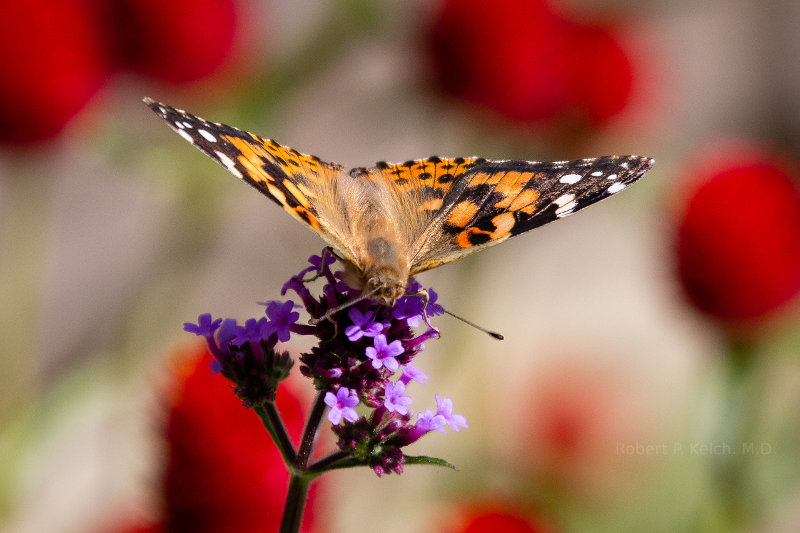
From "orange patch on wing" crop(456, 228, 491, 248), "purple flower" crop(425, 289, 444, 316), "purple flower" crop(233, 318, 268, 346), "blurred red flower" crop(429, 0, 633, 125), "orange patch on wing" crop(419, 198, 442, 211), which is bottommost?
"purple flower" crop(233, 318, 268, 346)

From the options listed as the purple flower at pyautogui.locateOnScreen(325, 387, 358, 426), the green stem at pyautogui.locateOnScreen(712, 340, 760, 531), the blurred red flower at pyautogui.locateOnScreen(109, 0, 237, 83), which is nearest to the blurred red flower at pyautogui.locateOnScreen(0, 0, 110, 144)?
the blurred red flower at pyautogui.locateOnScreen(109, 0, 237, 83)

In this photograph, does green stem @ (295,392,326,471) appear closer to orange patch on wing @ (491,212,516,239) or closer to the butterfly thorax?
the butterfly thorax

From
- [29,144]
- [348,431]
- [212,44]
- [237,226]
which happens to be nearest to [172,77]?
[212,44]

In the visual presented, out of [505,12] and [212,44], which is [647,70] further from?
[212,44]

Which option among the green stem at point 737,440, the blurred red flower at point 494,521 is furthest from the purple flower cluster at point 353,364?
the green stem at point 737,440

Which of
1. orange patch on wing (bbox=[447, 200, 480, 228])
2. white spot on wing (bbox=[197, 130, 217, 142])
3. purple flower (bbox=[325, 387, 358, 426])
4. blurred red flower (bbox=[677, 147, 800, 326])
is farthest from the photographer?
blurred red flower (bbox=[677, 147, 800, 326])

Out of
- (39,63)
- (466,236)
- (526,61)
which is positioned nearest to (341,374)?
(466,236)
